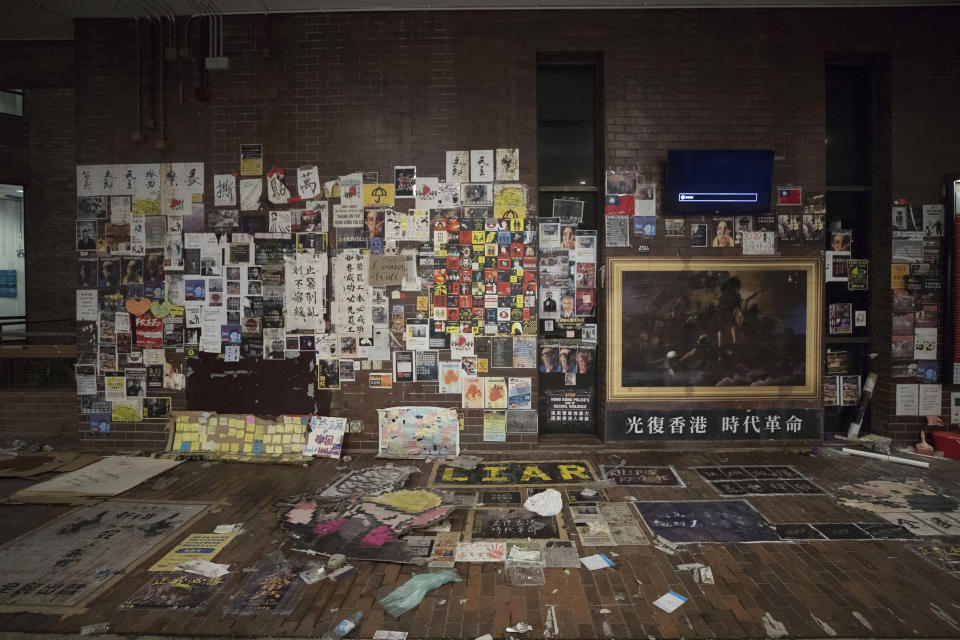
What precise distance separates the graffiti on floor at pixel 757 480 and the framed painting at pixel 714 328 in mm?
872

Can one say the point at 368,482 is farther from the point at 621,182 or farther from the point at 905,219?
the point at 905,219

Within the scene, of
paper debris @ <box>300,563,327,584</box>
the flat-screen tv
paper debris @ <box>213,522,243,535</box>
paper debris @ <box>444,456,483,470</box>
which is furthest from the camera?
the flat-screen tv

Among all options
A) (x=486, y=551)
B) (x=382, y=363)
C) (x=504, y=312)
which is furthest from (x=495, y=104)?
(x=486, y=551)

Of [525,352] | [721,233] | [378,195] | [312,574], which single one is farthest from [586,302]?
[312,574]

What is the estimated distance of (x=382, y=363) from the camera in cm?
570

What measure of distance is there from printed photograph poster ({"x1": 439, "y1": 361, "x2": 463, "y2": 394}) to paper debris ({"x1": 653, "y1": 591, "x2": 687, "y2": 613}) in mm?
3065

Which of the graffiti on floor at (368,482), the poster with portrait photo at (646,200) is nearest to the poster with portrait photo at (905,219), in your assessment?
the poster with portrait photo at (646,200)

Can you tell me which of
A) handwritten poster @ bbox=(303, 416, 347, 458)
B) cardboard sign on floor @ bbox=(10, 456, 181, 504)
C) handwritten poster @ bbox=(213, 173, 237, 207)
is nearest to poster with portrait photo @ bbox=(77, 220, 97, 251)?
handwritten poster @ bbox=(213, 173, 237, 207)

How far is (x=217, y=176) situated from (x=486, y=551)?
5028mm

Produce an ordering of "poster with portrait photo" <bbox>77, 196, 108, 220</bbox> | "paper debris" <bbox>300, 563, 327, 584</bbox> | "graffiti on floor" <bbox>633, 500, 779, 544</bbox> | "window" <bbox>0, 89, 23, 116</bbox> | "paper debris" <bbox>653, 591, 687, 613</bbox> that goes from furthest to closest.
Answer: "window" <bbox>0, 89, 23, 116</bbox>, "poster with portrait photo" <bbox>77, 196, 108, 220</bbox>, "graffiti on floor" <bbox>633, 500, 779, 544</bbox>, "paper debris" <bbox>300, 563, 327, 584</bbox>, "paper debris" <bbox>653, 591, 687, 613</bbox>

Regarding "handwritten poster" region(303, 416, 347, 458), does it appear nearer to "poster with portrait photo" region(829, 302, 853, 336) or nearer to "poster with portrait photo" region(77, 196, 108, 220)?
"poster with portrait photo" region(77, 196, 108, 220)

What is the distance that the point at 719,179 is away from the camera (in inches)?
214

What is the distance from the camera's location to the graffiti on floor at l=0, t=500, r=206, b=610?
3180 mm

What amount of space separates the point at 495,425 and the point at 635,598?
274cm
